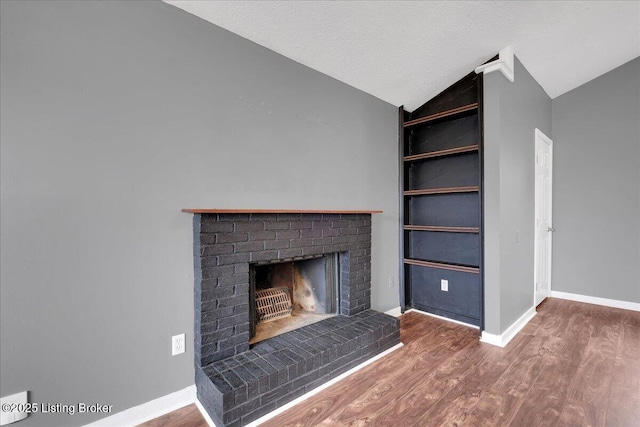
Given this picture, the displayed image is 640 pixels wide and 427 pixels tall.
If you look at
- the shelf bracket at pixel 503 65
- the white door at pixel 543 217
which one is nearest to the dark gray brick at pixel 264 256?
the shelf bracket at pixel 503 65

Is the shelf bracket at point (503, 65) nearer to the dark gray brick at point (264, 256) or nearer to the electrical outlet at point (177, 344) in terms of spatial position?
the dark gray brick at point (264, 256)

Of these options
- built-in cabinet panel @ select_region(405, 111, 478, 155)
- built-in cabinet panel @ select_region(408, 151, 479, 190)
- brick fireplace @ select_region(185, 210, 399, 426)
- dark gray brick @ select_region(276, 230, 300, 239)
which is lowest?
brick fireplace @ select_region(185, 210, 399, 426)

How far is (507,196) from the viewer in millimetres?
2555

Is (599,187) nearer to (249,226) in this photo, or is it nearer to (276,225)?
(276,225)

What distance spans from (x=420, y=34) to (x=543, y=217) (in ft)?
9.23

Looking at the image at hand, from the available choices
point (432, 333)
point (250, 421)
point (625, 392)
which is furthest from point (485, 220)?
point (250, 421)

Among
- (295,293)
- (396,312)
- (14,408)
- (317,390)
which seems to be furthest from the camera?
(396,312)

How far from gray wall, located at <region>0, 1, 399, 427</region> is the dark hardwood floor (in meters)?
0.53

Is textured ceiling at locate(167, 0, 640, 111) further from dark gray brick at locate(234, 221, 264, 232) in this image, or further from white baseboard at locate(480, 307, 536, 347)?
white baseboard at locate(480, 307, 536, 347)

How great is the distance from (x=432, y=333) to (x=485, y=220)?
3.73ft

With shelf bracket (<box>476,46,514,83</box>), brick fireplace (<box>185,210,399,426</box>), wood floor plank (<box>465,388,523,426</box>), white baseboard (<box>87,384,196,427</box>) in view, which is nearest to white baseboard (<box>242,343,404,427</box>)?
brick fireplace (<box>185,210,399,426</box>)

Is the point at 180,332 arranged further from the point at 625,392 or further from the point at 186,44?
the point at 625,392

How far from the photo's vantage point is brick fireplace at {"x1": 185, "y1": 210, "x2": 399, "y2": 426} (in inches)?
62.4

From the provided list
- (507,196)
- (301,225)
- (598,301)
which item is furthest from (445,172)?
(598,301)
